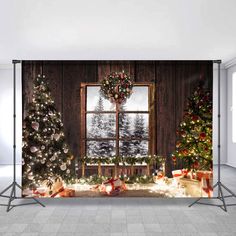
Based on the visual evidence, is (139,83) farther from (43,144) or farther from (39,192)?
(39,192)

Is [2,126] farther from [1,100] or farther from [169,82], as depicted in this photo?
[169,82]

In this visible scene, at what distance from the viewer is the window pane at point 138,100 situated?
15.4ft

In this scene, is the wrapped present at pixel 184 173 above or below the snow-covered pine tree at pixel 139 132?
below

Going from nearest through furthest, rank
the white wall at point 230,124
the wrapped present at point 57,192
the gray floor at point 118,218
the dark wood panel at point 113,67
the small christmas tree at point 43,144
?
the gray floor at point 118,218 → the small christmas tree at point 43,144 → the wrapped present at point 57,192 → the dark wood panel at point 113,67 → the white wall at point 230,124

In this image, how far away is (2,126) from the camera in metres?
8.08

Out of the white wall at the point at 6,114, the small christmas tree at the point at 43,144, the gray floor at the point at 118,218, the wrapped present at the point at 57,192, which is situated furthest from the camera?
the white wall at the point at 6,114

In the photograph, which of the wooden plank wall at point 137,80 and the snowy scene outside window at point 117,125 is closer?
the wooden plank wall at point 137,80

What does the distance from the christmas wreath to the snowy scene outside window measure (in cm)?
8

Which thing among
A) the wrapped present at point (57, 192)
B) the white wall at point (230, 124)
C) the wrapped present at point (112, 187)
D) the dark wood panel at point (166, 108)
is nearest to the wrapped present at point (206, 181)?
the dark wood panel at point (166, 108)

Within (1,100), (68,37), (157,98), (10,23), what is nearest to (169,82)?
(157,98)

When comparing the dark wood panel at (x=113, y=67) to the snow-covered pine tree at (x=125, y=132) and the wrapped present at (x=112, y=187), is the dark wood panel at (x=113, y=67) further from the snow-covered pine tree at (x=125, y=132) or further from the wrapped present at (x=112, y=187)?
the wrapped present at (x=112, y=187)

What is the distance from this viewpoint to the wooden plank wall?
179 inches

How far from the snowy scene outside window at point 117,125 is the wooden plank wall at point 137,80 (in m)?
0.18

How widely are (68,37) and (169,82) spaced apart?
1.84 meters
